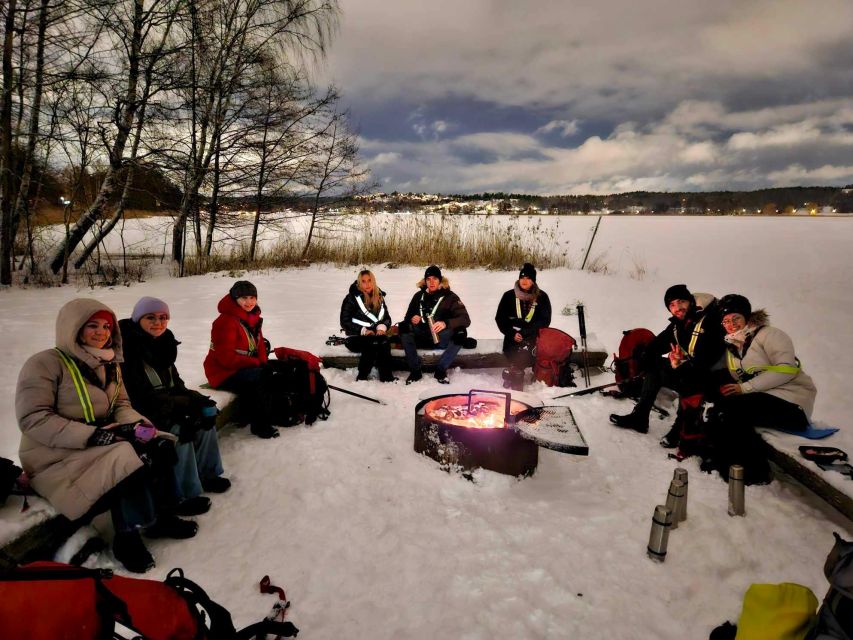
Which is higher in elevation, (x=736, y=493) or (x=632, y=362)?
(x=632, y=362)

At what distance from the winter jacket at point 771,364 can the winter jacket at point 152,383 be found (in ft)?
13.5

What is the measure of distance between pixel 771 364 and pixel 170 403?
4354 millimetres

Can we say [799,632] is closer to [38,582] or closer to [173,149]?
[38,582]

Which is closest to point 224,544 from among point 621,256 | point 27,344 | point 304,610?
point 304,610

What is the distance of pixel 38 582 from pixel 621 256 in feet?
50.6

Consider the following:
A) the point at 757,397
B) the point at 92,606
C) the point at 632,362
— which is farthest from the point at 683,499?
the point at 92,606

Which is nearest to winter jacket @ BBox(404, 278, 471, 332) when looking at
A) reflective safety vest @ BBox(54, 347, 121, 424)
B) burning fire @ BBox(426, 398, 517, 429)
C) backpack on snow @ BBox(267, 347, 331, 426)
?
backpack on snow @ BBox(267, 347, 331, 426)

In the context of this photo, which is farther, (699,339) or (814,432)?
(699,339)

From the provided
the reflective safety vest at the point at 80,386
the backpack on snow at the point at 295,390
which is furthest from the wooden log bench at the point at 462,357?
the reflective safety vest at the point at 80,386

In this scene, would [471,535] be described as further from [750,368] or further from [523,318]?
[523,318]

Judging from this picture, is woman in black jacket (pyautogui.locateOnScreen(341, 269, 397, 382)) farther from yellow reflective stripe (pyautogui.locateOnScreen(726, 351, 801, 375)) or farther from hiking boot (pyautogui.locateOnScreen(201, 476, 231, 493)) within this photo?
yellow reflective stripe (pyautogui.locateOnScreen(726, 351, 801, 375))

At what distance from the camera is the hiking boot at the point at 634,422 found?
4.38 meters

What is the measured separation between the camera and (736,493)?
3078 mm

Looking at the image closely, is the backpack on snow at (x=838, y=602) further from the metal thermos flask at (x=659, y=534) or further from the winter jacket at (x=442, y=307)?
the winter jacket at (x=442, y=307)
